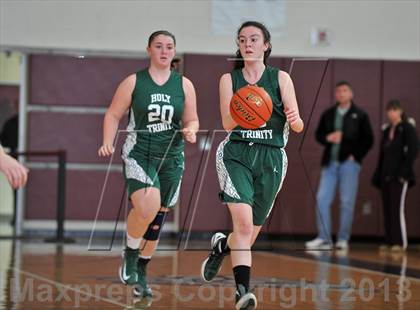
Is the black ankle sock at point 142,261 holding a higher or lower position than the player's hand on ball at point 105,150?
lower

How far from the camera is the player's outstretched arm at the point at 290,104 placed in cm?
630

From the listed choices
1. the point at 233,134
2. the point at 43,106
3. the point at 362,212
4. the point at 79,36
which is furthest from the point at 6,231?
the point at 233,134

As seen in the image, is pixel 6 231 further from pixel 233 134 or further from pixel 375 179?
pixel 233 134

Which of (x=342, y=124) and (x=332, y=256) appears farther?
(x=342, y=124)

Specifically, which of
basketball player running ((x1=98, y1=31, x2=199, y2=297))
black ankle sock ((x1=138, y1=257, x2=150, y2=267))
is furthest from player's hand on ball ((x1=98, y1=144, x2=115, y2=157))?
black ankle sock ((x1=138, y1=257, x2=150, y2=267))

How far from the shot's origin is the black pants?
14.0 meters

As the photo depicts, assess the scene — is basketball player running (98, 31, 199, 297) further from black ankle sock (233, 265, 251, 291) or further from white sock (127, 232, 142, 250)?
black ankle sock (233, 265, 251, 291)

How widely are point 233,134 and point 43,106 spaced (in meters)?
9.19

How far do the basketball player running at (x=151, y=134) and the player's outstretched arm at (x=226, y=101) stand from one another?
0.51 m

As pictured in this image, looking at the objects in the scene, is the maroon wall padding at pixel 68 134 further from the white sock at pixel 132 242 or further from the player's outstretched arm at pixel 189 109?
the player's outstretched arm at pixel 189 109

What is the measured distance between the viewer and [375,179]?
47.0ft

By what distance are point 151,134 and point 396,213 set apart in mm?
7307

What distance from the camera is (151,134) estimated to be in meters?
7.39

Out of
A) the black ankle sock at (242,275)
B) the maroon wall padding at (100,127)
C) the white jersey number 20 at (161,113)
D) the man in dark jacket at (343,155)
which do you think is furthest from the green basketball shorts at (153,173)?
the maroon wall padding at (100,127)
